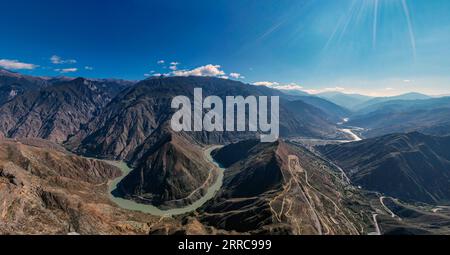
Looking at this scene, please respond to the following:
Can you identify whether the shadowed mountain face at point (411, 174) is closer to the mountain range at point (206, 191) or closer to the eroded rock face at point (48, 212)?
the mountain range at point (206, 191)

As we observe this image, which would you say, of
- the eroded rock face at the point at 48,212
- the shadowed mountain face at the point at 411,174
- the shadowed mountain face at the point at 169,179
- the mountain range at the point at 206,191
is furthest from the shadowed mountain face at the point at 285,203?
the eroded rock face at the point at 48,212

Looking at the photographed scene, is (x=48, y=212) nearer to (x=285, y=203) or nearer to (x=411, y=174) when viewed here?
(x=285, y=203)

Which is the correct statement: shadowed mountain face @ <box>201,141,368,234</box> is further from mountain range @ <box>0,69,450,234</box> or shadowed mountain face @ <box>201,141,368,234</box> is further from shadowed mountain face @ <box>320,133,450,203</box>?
shadowed mountain face @ <box>320,133,450,203</box>

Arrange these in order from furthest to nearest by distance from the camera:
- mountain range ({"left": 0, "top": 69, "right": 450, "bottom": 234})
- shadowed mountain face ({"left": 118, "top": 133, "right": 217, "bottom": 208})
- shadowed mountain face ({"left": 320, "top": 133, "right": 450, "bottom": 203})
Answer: shadowed mountain face ({"left": 320, "top": 133, "right": 450, "bottom": 203}), shadowed mountain face ({"left": 118, "top": 133, "right": 217, "bottom": 208}), mountain range ({"left": 0, "top": 69, "right": 450, "bottom": 234})

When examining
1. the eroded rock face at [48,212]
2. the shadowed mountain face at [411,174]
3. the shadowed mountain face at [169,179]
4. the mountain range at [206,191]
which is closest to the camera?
the eroded rock face at [48,212]

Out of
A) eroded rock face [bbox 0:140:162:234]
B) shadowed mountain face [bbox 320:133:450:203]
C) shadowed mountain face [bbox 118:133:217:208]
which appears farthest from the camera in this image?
shadowed mountain face [bbox 320:133:450:203]

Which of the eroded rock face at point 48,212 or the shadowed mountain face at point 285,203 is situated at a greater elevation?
the eroded rock face at point 48,212

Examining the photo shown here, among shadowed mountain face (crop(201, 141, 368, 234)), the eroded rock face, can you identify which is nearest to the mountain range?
the eroded rock face
